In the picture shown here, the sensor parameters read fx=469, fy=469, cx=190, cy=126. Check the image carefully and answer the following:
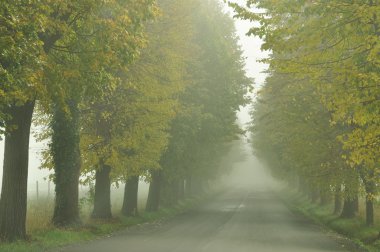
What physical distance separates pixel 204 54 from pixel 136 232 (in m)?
15.5

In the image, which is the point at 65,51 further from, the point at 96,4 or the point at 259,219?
the point at 259,219

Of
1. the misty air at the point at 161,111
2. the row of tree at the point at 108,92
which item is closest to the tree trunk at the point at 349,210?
the misty air at the point at 161,111

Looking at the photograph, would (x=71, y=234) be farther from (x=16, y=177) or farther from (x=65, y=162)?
(x=16, y=177)

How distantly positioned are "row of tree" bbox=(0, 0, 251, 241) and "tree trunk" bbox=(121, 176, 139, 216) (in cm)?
6

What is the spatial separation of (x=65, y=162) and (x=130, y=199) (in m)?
7.78

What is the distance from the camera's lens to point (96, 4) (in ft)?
38.7

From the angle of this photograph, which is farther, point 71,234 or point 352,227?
point 352,227

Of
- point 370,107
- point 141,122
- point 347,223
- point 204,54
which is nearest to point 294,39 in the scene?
point 370,107

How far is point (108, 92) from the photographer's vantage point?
19.1 meters

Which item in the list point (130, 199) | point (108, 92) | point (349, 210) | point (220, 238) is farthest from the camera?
point (130, 199)

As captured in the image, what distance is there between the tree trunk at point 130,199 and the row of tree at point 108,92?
6 cm

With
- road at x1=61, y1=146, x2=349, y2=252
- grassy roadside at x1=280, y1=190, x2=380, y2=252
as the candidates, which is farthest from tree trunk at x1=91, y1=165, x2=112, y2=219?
grassy roadside at x1=280, y1=190, x2=380, y2=252

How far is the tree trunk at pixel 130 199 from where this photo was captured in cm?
2431

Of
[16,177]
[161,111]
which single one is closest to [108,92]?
[161,111]
